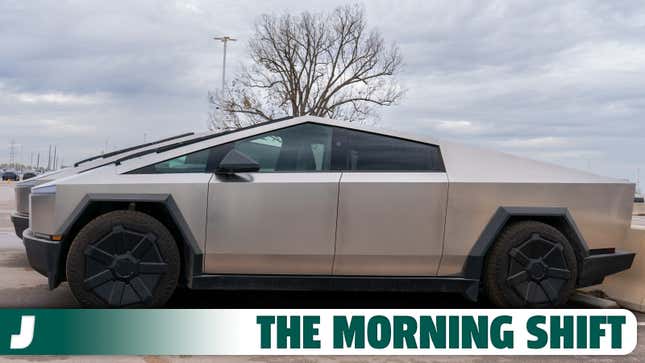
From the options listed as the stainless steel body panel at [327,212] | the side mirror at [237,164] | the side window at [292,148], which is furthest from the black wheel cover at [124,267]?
the side window at [292,148]

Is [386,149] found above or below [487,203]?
above

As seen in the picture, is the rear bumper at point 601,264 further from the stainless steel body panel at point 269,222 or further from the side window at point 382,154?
the stainless steel body panel at point 269,222

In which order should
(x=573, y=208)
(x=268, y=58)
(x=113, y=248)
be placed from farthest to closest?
(x=268, y=58) < (x=573, y=208) < (x=113, y=248)

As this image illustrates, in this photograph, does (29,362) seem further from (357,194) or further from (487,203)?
(487,203)

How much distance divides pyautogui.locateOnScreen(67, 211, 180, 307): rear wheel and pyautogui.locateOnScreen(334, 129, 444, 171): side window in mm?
1322

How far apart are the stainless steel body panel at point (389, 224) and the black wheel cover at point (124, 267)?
121cm

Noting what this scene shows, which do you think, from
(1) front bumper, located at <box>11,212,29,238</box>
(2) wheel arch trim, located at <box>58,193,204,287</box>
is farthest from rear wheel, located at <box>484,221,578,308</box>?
(1) front bumper, located at <box>11,212,29,238</box>

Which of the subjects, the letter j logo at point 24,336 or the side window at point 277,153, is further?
the side window at point 277,153

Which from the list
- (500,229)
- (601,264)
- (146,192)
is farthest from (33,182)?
(601,264)

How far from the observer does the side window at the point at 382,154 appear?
3987 millimetres

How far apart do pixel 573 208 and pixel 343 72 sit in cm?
2664

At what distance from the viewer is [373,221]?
12.5 feet

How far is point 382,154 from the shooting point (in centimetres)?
404

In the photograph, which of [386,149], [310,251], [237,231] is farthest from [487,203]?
[237,231]
